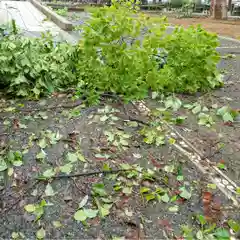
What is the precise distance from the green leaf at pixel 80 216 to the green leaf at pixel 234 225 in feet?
3.45

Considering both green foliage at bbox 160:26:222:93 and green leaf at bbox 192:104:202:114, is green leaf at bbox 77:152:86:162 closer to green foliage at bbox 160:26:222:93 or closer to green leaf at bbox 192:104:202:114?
green leaf at bbox 192:104:202:114

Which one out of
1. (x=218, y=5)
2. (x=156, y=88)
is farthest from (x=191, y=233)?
(x=218, y=5)

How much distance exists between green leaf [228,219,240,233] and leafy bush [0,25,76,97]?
2.80 meters

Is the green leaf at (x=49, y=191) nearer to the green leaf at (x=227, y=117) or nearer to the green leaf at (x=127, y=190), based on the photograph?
the green leaf at (x=127, y=190)

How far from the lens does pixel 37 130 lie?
357 centimetres

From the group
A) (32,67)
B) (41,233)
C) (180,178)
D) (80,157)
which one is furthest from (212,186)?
(32,67)

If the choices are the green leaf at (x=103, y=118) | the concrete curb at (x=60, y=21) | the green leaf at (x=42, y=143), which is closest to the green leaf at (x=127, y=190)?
the green leaf at (x=42, y=143)

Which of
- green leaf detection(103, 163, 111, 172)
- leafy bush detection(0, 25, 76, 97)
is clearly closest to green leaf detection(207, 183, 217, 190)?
green leaf detection(103, 163, 111, 172)

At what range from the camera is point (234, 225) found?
2430 millimetres

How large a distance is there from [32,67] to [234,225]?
3.09 meters

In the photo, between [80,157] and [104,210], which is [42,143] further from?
[104,210]

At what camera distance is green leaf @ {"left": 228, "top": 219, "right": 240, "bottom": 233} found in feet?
7.89

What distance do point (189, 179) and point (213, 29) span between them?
10.6 meters

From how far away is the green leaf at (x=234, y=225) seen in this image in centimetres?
240
